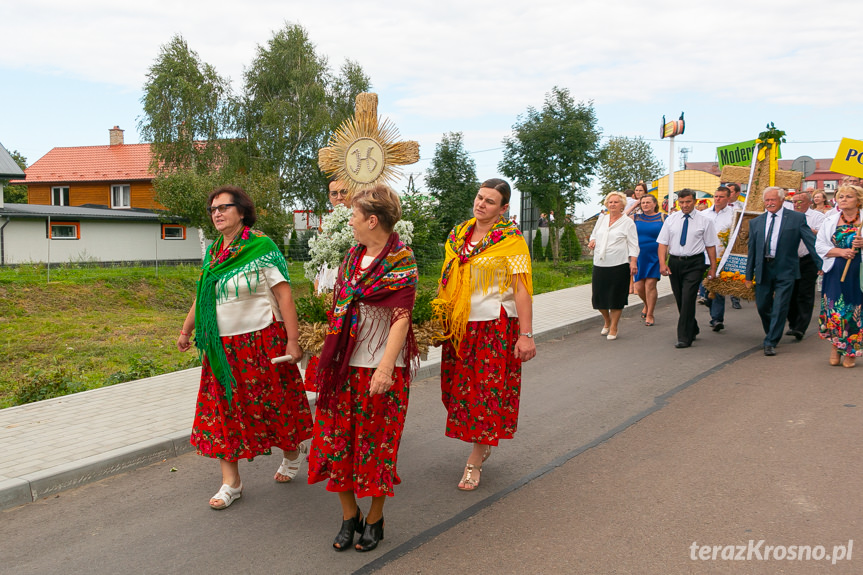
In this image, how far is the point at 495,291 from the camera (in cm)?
476

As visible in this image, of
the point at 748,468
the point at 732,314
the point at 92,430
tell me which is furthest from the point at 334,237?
the point at 732,314

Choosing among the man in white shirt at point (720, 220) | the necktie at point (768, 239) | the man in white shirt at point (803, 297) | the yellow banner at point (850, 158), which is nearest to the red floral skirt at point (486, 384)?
the necktie at point (768, 239)

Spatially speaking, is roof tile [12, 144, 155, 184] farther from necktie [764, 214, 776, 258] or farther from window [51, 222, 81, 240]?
necktie [764, 214, 776, 258]

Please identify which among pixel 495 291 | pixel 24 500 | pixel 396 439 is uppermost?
pixel 495 291

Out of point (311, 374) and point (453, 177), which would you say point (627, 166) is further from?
point (311, 374)

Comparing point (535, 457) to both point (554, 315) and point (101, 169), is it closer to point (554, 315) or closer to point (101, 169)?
point (554, 315)

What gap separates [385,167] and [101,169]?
46.2 metres

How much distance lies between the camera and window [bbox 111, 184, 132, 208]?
45.5m

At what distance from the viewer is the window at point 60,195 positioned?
46.2 metres

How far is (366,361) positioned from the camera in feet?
12.5

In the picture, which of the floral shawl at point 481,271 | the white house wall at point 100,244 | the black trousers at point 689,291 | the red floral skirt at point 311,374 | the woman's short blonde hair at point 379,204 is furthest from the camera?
the white house wall at point 100,244

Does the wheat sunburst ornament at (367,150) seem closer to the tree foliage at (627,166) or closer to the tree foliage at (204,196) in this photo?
the tree foliage at (204,196)

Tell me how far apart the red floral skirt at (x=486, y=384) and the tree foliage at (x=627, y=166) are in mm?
44727

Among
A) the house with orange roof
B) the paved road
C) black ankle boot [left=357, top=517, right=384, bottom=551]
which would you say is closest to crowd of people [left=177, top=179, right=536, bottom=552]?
black ankle boot [left=357, top=517, right=384, bottom=551]
